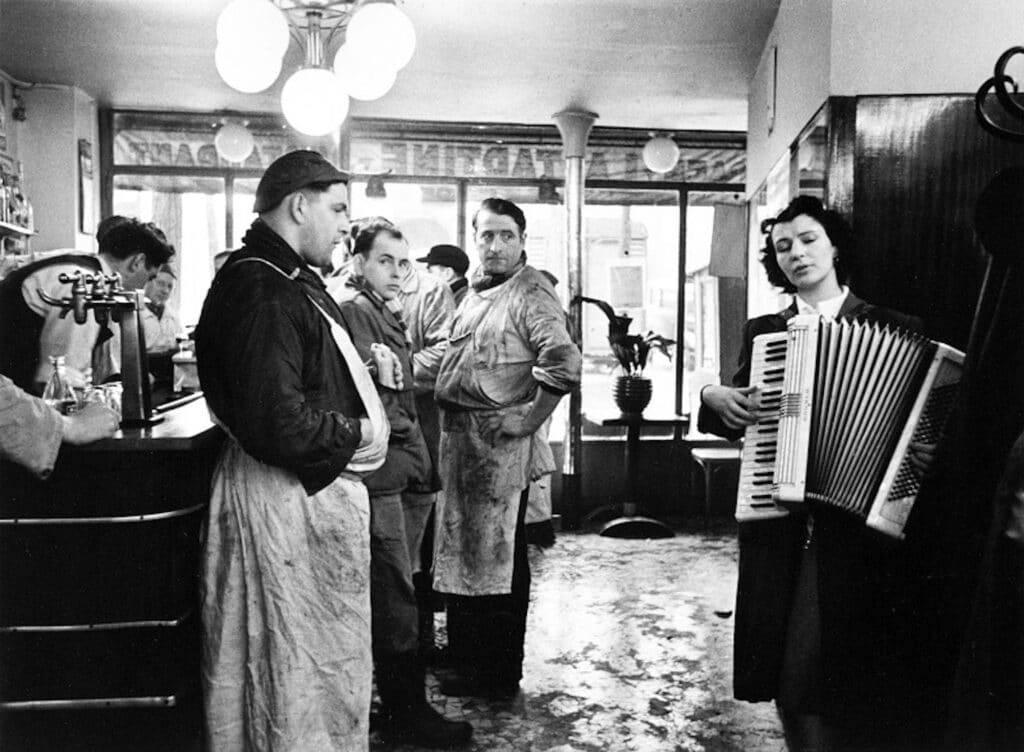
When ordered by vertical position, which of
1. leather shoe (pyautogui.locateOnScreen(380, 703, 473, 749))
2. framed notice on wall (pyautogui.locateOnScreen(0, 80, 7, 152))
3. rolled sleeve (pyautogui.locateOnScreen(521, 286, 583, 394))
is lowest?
leather shoe (pyautogui.locateOnScreen(380, 703, 473, 749))

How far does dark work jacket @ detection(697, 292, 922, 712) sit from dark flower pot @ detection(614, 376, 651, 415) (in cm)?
361

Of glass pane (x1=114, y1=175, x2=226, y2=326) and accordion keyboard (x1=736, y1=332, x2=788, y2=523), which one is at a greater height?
glass pane (x1=114, y1=175, x2=226, y2=326)

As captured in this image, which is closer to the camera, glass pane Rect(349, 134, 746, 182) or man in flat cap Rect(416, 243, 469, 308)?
man in flat cap Rect(416, 243, 469, 308)

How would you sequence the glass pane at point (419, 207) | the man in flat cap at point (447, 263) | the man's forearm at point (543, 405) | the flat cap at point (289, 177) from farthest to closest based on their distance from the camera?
the glass pane at point (419, 207), the man in flat cap at point (447, 263), the man's forearm at point (543, 405), the flat cap at point (289, 177)

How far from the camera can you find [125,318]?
2689mm

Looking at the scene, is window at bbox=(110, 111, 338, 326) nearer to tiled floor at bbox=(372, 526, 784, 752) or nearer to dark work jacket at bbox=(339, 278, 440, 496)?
tiled floor at bbox=(372, 526, 784, 752)

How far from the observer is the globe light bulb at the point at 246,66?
3.06 m

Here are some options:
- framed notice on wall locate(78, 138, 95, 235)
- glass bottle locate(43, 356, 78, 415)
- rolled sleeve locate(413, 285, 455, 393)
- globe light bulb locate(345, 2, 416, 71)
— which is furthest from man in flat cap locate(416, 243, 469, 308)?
glass bottle locate(43, 356, 78, 415)

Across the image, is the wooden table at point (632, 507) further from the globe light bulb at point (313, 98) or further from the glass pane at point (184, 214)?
the globe light bulb at point (313, 98)

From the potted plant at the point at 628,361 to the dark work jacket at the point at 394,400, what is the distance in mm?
3383

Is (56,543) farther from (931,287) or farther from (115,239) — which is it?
(931,287)

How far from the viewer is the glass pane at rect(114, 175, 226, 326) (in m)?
7.23

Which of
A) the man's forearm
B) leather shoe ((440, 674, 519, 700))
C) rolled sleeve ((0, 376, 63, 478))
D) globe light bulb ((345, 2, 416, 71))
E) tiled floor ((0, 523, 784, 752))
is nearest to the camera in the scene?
rolled sleeve ((0, 376, 63, 478))

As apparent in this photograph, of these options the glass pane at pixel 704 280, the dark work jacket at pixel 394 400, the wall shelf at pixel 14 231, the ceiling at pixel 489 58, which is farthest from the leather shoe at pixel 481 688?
the glass pane at pixel 704 280
